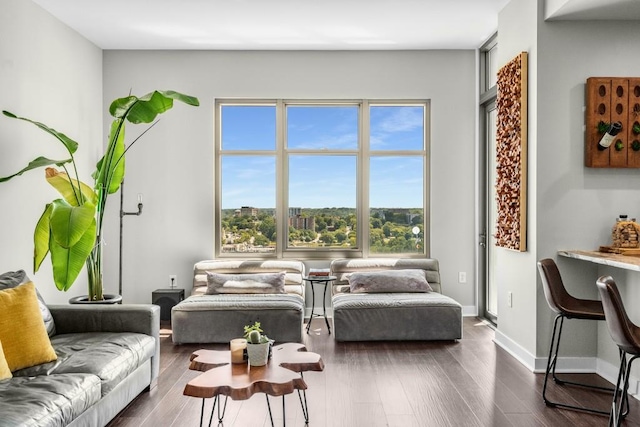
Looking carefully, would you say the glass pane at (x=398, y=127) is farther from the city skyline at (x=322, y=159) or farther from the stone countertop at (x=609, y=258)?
the stone countertop at (x=609, y=258)

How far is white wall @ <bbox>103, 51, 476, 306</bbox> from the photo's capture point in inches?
245

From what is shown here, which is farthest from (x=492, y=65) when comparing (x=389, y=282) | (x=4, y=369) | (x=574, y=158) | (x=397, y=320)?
(x=4, y=369)

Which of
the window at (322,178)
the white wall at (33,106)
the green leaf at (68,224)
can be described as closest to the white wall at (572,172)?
the window at (322,178)

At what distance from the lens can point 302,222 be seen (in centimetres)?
638

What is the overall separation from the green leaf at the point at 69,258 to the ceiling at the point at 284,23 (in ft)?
7.24

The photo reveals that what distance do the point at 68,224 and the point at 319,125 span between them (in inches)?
133

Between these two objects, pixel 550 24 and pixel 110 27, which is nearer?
pixel 550 24

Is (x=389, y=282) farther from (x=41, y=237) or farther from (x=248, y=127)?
(x=41, y=237)

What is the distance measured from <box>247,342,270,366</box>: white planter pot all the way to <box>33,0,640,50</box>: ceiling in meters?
3.23

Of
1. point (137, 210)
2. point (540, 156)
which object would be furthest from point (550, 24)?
point (137, 210)

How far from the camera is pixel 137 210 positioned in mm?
6219

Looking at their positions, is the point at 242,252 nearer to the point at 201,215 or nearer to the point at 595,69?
the point at 201,215

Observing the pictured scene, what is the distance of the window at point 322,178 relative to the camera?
20.8 ft

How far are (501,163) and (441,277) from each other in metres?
1.86
